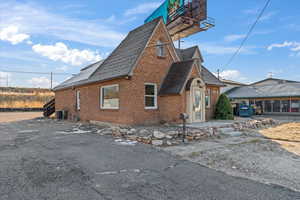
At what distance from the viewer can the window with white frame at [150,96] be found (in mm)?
12612

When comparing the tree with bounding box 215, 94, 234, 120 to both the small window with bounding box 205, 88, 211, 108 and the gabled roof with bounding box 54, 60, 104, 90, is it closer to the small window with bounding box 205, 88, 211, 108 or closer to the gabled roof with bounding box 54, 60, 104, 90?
the small window with bounding box 205, 88, 211, 108

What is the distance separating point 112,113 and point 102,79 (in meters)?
2.30

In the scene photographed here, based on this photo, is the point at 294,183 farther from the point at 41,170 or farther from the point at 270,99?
the point at 270,99

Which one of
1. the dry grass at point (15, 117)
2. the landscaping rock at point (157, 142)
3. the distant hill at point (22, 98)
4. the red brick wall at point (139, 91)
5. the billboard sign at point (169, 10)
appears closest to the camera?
the landscaping rock at point (157, 142)

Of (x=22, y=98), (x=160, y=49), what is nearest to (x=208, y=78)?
(x=160, y=49)

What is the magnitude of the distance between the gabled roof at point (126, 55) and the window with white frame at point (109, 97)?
0.79 meters

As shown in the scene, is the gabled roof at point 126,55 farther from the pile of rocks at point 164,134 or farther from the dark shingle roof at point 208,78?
the dark shingle roof at point 208,78

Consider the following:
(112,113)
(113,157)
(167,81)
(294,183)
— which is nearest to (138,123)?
(112,113)

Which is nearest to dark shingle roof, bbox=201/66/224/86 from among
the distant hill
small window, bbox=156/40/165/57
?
small window, bbox=156/40/165/57

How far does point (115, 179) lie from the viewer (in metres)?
4.50

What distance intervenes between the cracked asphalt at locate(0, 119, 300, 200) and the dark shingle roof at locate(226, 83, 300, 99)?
89.9 ft

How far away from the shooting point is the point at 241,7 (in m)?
12.7

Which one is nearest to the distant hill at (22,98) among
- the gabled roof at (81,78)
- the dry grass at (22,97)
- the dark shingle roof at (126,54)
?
the dry grass at (22,97)

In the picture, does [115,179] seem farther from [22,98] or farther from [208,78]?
[22,98]
